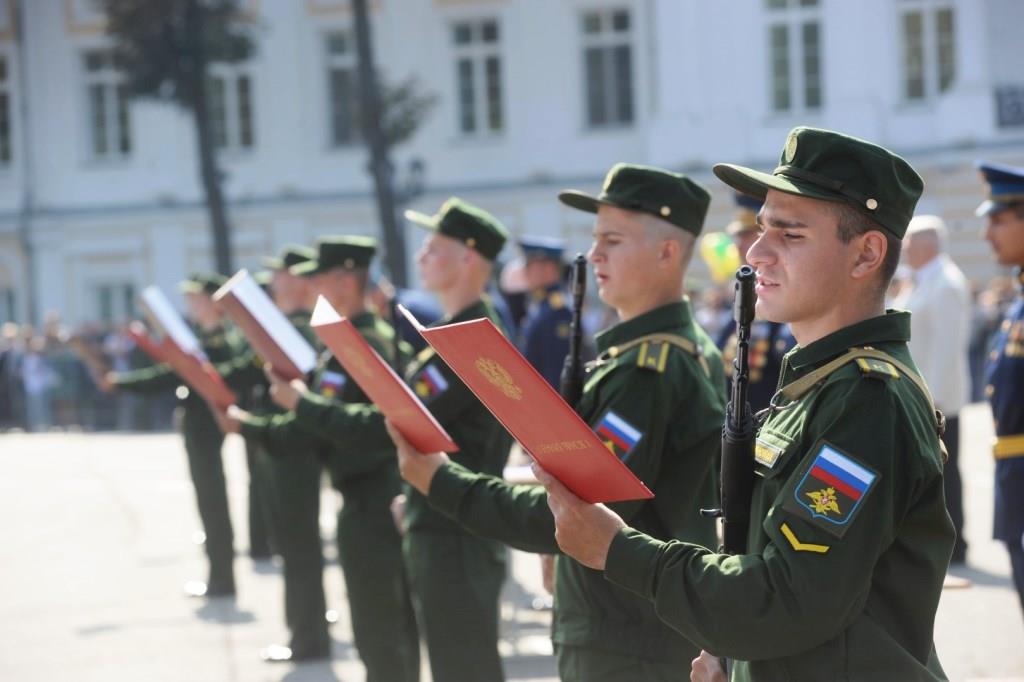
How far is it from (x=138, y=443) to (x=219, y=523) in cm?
1246

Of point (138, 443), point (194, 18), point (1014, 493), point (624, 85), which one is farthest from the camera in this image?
point (624, 85)

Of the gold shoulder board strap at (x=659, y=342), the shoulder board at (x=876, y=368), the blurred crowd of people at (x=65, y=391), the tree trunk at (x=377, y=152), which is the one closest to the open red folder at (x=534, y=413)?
the shoulder board at (x=876, y=368)

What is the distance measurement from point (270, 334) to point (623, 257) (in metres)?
2.09

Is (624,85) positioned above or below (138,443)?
above

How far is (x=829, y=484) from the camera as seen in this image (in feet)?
8.41

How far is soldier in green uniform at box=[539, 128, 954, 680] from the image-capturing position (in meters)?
2.56

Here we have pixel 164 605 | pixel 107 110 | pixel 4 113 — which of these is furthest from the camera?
pixel 4 113

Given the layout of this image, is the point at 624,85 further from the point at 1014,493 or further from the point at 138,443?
the point at 1014,493

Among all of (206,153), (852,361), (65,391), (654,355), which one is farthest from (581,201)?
(206,153)

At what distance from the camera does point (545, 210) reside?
28.8 meters

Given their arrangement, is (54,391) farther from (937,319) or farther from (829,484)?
(829,484)

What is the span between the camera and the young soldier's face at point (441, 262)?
555cm

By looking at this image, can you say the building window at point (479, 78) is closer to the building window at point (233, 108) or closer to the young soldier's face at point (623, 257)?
the building window at point (233, 108)

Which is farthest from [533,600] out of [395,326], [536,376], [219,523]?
[536,376]
